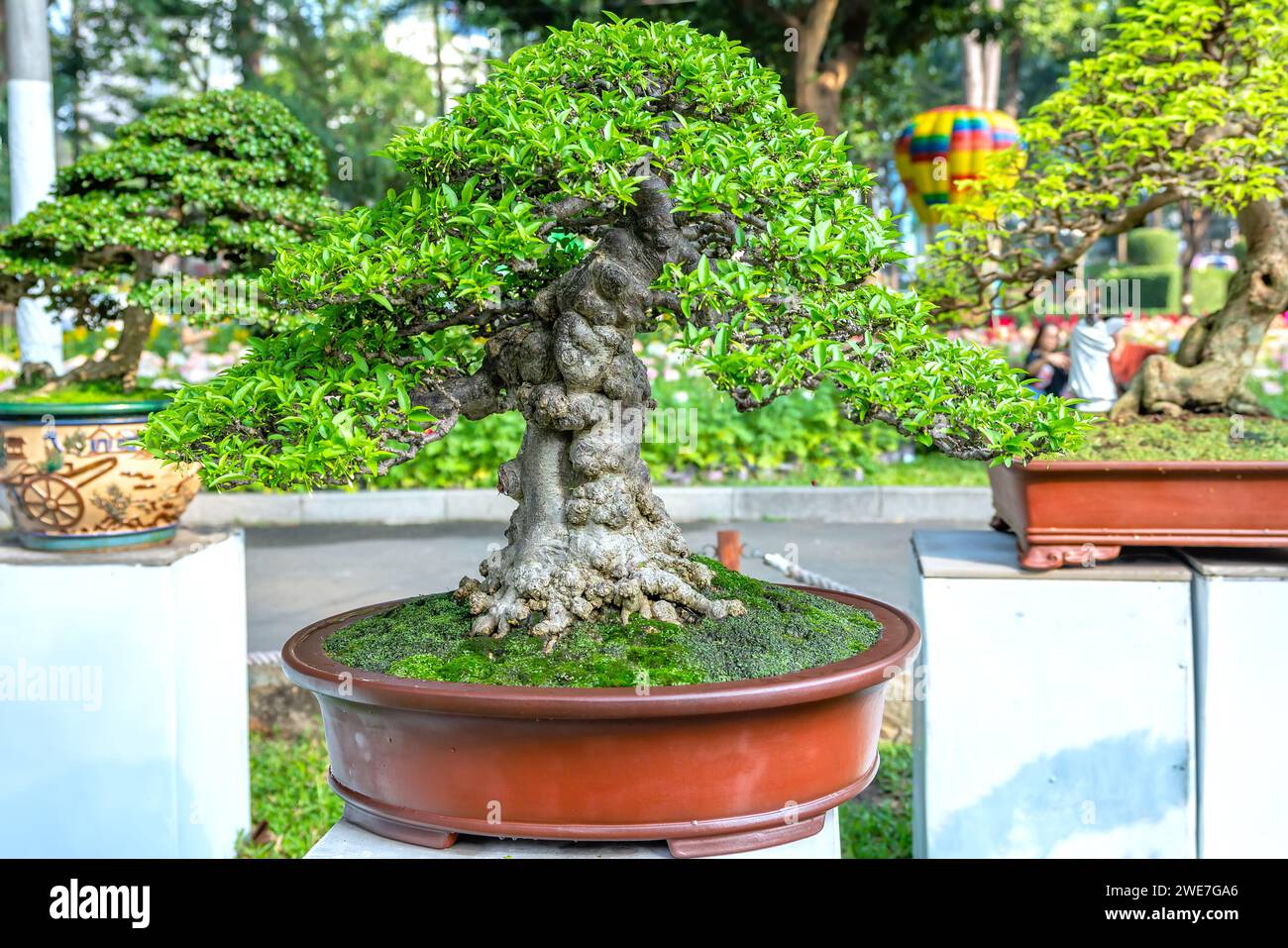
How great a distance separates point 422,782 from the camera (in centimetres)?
170

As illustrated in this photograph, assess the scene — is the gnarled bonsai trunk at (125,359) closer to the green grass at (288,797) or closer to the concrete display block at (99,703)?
the concrete display block at (99,703)

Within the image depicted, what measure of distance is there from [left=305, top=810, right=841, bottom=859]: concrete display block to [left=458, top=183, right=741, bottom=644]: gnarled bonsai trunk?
1.10 ft

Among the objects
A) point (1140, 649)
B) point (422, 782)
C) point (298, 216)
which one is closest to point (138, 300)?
point (298, 216)

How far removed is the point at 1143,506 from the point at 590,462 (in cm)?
162

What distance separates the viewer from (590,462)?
6.48 ft

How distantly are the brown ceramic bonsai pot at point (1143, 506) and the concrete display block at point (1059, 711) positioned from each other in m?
0.08

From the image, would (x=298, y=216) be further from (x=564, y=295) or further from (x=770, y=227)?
(x=770, y=227)

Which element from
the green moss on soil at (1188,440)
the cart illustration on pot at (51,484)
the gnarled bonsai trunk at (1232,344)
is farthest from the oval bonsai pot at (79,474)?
the gnarled bonsai trunk at (1232,344)

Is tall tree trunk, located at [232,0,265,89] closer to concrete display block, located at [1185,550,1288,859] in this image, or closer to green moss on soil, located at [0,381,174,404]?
green moss on soil, located at [0,381,174,404]

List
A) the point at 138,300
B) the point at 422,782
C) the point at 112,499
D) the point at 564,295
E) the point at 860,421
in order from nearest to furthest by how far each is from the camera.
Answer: the point at 422,782
the point at 860,421
the point at 564,295
the point at 112,499
the point at 138,300

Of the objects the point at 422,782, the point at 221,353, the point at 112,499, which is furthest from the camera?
the point at 221,353

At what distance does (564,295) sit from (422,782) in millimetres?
834

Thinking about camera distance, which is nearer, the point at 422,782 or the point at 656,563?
the point at 422,782
